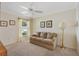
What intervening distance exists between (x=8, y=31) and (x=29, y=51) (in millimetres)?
602

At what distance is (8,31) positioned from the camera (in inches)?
79.6

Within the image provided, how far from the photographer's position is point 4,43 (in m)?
2.00

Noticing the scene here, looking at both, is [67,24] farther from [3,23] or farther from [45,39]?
[3,23]

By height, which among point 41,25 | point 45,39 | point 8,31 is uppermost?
point 41,25

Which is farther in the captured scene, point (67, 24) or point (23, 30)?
point (23, 30)

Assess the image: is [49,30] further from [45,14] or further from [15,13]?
[15,13]

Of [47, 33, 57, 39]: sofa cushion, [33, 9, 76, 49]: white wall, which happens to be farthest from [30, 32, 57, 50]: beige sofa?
[33, 9, 76, 49]: white wall

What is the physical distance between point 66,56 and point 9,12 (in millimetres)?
1485

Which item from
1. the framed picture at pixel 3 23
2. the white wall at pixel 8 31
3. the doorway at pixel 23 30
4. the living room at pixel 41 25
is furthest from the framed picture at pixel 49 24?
the framed picture at pixel 3 23

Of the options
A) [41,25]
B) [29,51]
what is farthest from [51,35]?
[29,51]

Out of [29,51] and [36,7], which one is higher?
[36,7]

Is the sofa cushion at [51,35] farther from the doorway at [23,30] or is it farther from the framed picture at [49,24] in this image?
the doorway at [23,30]

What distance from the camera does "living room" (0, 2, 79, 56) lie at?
6.36 feet

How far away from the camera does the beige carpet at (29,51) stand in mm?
2004
